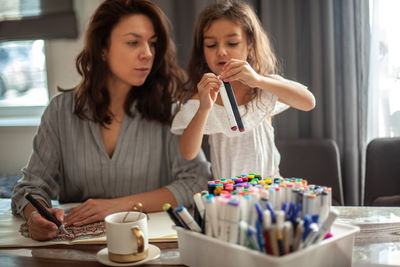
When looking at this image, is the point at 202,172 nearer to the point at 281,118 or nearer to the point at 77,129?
the point at 77,129

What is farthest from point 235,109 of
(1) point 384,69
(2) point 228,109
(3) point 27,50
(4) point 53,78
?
(3) point 27,50

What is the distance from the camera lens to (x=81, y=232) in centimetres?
112

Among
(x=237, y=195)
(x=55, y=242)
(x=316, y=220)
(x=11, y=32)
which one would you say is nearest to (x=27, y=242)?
(x=55, y=242)

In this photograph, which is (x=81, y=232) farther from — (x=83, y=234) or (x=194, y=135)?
(x=194, y=135)

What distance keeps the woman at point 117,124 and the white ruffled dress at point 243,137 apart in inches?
3.7

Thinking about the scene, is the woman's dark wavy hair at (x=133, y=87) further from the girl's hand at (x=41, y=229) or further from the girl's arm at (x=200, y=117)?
the girl's hand at (x=41, y=229)

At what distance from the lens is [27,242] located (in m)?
1.08

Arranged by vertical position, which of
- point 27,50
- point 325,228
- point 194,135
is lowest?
point 325,228

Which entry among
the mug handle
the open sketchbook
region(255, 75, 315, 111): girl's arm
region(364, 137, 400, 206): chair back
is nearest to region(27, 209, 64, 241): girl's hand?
the open sketchbook

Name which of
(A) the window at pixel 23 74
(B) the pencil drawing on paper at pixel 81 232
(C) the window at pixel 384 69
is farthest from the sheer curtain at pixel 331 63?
(A) the window at pixel 23 74

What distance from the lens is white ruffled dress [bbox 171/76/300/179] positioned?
1.50 metres

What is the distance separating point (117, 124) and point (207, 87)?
488 mm

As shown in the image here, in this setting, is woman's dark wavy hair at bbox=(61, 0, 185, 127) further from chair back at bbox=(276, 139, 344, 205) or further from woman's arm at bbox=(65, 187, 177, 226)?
chair back at bbox=(276, 139, 344, 205)

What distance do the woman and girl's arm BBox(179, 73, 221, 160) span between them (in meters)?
0.12
